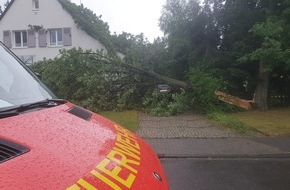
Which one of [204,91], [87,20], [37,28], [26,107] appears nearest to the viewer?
[26,107]

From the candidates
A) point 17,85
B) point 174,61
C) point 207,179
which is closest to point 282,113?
point 174,61

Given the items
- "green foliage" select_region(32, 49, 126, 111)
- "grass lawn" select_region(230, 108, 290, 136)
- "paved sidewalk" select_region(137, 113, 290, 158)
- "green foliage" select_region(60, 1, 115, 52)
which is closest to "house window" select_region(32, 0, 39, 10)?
"green foliage" select_region(60, 1, 115, 52)

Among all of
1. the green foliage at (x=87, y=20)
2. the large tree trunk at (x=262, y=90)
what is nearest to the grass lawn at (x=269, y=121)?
the large tree trunk at (x=262, y=90)

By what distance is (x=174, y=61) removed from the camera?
1734 centimetres

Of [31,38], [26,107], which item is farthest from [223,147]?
[31,38]

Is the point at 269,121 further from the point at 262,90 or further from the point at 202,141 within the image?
the point at 262,90

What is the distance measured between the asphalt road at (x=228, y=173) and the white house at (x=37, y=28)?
86.9 ft

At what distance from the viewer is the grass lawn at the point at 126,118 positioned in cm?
1192

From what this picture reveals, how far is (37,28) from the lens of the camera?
33188 millimetres

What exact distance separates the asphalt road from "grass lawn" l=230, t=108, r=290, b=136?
10.1 feet

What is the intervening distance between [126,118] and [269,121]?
183 inches

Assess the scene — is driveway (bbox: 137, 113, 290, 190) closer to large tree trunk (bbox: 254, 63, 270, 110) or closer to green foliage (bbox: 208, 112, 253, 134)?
green foliage (bbox: 208, 112, 253, 134)

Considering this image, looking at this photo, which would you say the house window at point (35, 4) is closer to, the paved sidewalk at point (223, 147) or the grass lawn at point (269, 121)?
the grass lawn at point (269, 121)

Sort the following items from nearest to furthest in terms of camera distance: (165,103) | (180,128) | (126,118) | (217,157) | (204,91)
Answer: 1. (217,157)
2. (180,128)
3. (126,118)
4. (204,91)
5. (165,103)
